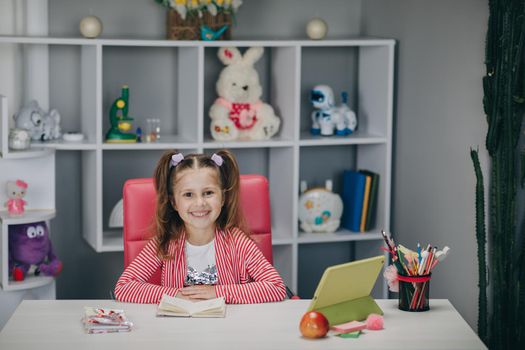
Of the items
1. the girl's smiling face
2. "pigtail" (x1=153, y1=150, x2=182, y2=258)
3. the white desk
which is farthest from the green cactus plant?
"pigtail" (x1=153, y1=150, x2=182, y2=258)

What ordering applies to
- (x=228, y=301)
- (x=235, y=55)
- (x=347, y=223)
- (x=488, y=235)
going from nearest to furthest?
(x=228, y=301) < (x=488, y=235) < (x=235, y=55) < (x=347, y=223)

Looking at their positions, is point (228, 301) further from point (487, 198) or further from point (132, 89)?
point (132, 89)

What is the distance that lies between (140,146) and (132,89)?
38cm

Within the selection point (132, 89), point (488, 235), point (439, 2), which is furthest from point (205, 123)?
point (488, 235)

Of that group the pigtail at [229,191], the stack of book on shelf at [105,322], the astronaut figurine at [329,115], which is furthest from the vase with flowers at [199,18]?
the stack of book on shelf at [105,322]

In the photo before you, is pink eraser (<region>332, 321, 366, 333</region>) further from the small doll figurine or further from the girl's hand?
the small doll figurine

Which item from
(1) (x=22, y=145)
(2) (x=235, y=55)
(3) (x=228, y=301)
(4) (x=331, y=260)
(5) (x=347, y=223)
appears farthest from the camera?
(4) (x=331, y=260)

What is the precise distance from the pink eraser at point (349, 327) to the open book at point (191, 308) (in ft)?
0.97

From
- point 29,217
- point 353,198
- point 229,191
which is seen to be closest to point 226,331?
point 229,191

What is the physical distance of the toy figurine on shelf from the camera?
353 cm

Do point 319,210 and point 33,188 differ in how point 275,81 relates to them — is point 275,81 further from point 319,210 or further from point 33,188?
point 33,188

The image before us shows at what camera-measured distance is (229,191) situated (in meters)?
2.67

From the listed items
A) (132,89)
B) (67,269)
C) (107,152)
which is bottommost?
(67,269)

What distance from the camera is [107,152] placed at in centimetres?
377
